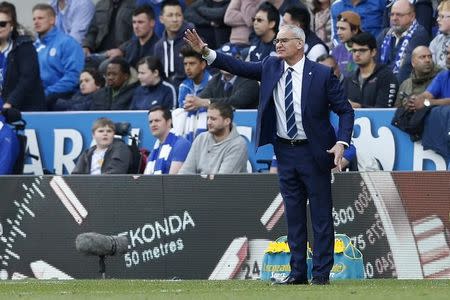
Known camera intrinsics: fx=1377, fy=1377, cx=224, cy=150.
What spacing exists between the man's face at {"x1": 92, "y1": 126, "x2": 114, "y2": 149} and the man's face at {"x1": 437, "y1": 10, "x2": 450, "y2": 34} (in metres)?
4.20

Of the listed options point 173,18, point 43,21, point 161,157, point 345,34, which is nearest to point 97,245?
point 161,157

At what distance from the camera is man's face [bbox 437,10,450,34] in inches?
638

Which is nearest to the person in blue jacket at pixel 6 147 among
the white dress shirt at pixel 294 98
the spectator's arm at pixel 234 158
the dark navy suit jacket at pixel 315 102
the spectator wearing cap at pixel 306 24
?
the spectator's arm at pixel 234 158

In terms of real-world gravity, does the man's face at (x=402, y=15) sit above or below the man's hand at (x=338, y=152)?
above

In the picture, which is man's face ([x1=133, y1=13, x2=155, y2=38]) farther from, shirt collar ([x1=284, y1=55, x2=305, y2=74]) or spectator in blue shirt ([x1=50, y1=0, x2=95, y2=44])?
shirt collar ([x1=284, y1=55, x2=305, y2=74])

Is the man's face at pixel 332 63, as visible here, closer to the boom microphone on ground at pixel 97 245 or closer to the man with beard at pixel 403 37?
the man with beard at pixel 403 37

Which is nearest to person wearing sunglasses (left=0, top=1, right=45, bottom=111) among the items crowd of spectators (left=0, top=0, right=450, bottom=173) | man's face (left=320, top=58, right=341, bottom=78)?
crowd of spectators (left=0, top=0, right=450, bottom=173)

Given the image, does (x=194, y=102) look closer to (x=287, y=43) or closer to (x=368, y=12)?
(x=368, y=12)

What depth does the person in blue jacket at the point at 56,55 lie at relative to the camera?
19719mm

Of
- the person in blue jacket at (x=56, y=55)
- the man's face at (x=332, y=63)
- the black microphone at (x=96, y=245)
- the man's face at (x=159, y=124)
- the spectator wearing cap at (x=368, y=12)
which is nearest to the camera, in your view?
the black microphone at (x=96, y=245)

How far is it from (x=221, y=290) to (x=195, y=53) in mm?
6348

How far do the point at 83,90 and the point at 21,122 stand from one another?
160 centimetres

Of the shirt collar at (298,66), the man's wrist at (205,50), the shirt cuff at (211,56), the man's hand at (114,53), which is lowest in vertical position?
the man's hand at (114,53)

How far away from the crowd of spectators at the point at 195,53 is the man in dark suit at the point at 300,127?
4.09 m
